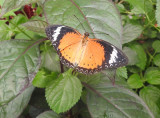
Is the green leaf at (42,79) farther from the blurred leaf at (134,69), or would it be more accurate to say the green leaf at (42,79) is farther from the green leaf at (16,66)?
the blurred leaf at (134,69)

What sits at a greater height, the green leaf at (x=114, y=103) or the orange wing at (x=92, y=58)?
the orange wing at (x=92, y=58)

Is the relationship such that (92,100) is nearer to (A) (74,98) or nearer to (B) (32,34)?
(A) (74,98)

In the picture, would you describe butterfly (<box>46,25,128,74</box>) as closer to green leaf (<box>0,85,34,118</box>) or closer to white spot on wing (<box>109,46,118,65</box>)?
white spot on wing (<box>109,46,118,65</box>)

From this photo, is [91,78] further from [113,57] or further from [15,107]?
[15,107]

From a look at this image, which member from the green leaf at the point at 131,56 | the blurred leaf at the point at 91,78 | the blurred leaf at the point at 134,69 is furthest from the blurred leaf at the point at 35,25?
the blurred leaf at the point at 134,69

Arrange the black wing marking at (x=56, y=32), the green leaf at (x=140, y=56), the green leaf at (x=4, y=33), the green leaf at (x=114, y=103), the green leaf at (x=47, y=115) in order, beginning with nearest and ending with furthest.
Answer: the black wing marking at (x=56, y=32) < the green leaf at (x=114, y=103) < the green leaf at (x=47, y=115) < the green leaf at (x=4, y=33) < the green leaf at (x=140, y=56)

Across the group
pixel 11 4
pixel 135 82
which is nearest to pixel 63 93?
pixel 11 4

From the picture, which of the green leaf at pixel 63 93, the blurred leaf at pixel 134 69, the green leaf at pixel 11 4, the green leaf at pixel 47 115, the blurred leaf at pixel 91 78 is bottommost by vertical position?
the green leaf at pixel 47 115

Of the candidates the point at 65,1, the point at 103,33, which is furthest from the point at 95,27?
the point at 65,1
